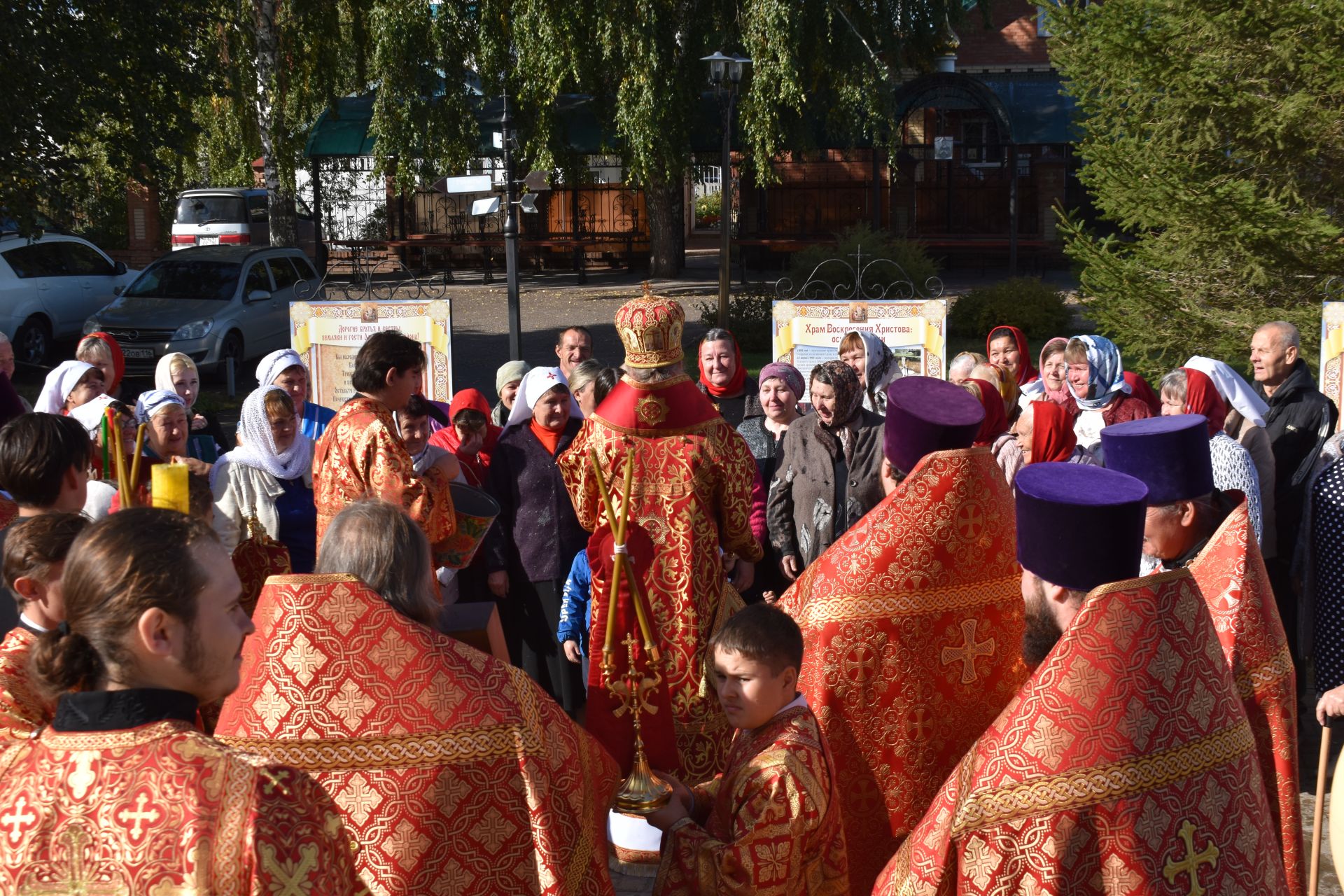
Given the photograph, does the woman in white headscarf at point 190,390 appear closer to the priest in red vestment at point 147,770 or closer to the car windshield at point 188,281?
the priest in red vestment at point 147,770

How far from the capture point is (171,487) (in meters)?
2.47

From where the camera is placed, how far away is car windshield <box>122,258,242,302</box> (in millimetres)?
17641

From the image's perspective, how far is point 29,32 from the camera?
15188 millimetres

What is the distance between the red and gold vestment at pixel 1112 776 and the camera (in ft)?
8.07

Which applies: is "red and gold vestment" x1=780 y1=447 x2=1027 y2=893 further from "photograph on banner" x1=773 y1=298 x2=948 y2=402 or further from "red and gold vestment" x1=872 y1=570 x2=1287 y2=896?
"photograph on banner" x1=773 y1=298 x2=948 y2=402

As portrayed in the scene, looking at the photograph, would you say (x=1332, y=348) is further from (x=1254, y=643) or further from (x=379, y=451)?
(x=379, y=451)

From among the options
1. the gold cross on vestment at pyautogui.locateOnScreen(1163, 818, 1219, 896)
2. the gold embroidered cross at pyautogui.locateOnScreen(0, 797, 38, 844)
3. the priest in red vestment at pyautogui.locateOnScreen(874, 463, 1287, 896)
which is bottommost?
the gold cross on vestment at pyautogui.locateOnScreen(1163, 818, 1219, 896)

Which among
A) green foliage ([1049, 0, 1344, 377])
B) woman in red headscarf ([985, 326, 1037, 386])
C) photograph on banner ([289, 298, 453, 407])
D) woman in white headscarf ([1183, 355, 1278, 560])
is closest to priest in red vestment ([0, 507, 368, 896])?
woman in white headscarf ([1183, 355, 1278, 560])

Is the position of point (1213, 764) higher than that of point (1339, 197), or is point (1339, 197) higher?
point (1339, 197)

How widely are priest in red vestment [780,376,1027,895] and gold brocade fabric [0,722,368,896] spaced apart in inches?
77.4

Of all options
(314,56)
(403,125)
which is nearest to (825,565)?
(403,125)

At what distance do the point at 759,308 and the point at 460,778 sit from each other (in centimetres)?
1608

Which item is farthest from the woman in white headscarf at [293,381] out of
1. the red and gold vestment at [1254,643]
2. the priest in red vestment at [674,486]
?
the red and gold vestment at [1254,643]

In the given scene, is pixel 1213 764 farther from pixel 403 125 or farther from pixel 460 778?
pixel 403 125
